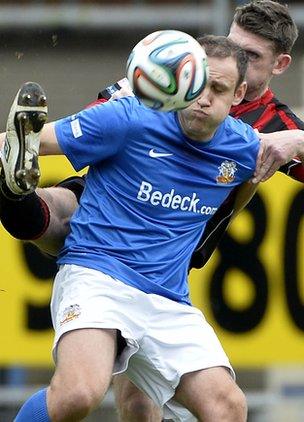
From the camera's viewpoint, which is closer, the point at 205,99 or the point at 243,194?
the point at 205,99

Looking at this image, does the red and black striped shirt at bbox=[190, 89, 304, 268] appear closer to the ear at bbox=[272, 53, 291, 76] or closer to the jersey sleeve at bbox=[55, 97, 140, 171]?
the ear at bbox=[272, 53, 291, 76]

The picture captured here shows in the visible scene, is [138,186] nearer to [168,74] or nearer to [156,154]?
[156,154]

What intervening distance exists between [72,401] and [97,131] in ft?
3.13

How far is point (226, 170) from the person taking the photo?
19.6ft

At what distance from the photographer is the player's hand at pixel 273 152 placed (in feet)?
19.6

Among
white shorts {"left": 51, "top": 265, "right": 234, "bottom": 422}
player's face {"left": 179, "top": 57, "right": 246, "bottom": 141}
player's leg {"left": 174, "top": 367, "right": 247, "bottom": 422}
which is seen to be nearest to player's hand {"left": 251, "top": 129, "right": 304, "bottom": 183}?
Result: player's face {"left": 179, "top": 57, "right": 246, "bottom": 141}

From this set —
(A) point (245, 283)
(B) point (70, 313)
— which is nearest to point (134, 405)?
(B) point (70, 313)

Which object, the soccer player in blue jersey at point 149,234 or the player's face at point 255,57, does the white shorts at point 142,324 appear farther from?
the player's face at point 255,57

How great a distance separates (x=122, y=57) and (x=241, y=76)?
244 centimetres

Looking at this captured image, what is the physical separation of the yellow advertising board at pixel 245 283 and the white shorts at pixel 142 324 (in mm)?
1962

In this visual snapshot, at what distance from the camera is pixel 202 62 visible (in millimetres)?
5625

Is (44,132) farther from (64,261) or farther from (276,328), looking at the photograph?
(276,328)

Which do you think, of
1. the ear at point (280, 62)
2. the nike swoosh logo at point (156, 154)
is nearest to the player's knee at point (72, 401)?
the nike swoosh logo at point (156, 154)

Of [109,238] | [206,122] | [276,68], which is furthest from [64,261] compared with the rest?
[276,68]
